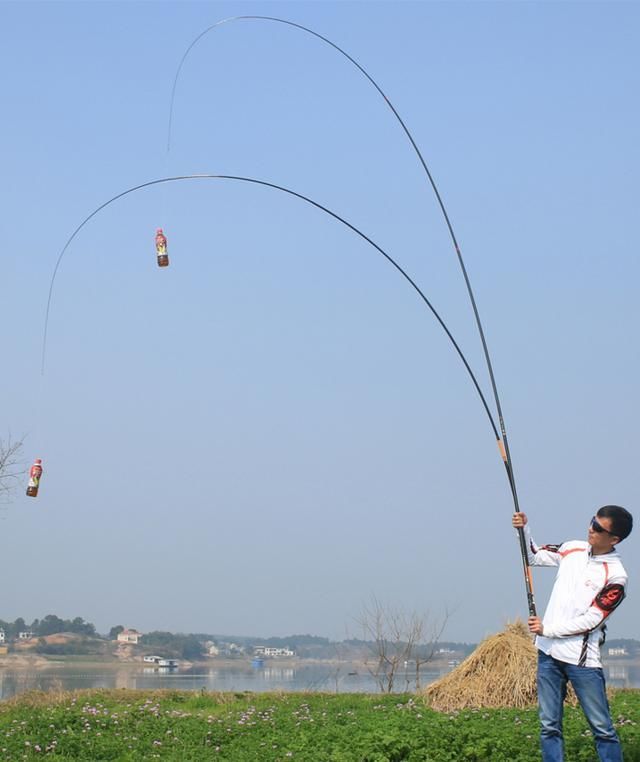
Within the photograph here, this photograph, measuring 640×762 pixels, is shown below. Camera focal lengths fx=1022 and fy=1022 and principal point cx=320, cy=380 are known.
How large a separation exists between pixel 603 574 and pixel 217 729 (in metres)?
5.33

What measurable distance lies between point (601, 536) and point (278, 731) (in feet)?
16.7

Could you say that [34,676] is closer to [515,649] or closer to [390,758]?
[515,649]

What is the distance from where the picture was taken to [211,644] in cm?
3884

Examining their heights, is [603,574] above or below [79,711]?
above

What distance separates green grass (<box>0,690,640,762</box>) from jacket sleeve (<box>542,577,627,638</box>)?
169 cm

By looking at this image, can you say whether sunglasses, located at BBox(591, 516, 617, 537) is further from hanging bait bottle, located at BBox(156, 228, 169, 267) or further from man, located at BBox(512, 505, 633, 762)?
hanging bait bottle, located at BBox(156, 228, 169, 267)

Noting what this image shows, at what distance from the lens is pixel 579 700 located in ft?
22.9

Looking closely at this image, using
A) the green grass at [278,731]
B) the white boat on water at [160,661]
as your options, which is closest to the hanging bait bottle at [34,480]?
the green grass at [278,731]

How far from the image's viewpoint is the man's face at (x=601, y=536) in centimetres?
695

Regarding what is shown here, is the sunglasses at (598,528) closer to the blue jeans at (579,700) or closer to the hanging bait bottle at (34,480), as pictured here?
the blue jeans at (579,700)

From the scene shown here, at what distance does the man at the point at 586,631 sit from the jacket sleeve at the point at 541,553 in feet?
0.81

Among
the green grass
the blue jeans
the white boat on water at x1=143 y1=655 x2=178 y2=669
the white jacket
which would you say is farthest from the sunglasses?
the white boat on water at x1=143 y1=655 x2=178 y2=669

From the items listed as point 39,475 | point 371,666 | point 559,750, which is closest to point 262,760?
point 559,750

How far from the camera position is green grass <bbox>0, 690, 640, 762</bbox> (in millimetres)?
8344
